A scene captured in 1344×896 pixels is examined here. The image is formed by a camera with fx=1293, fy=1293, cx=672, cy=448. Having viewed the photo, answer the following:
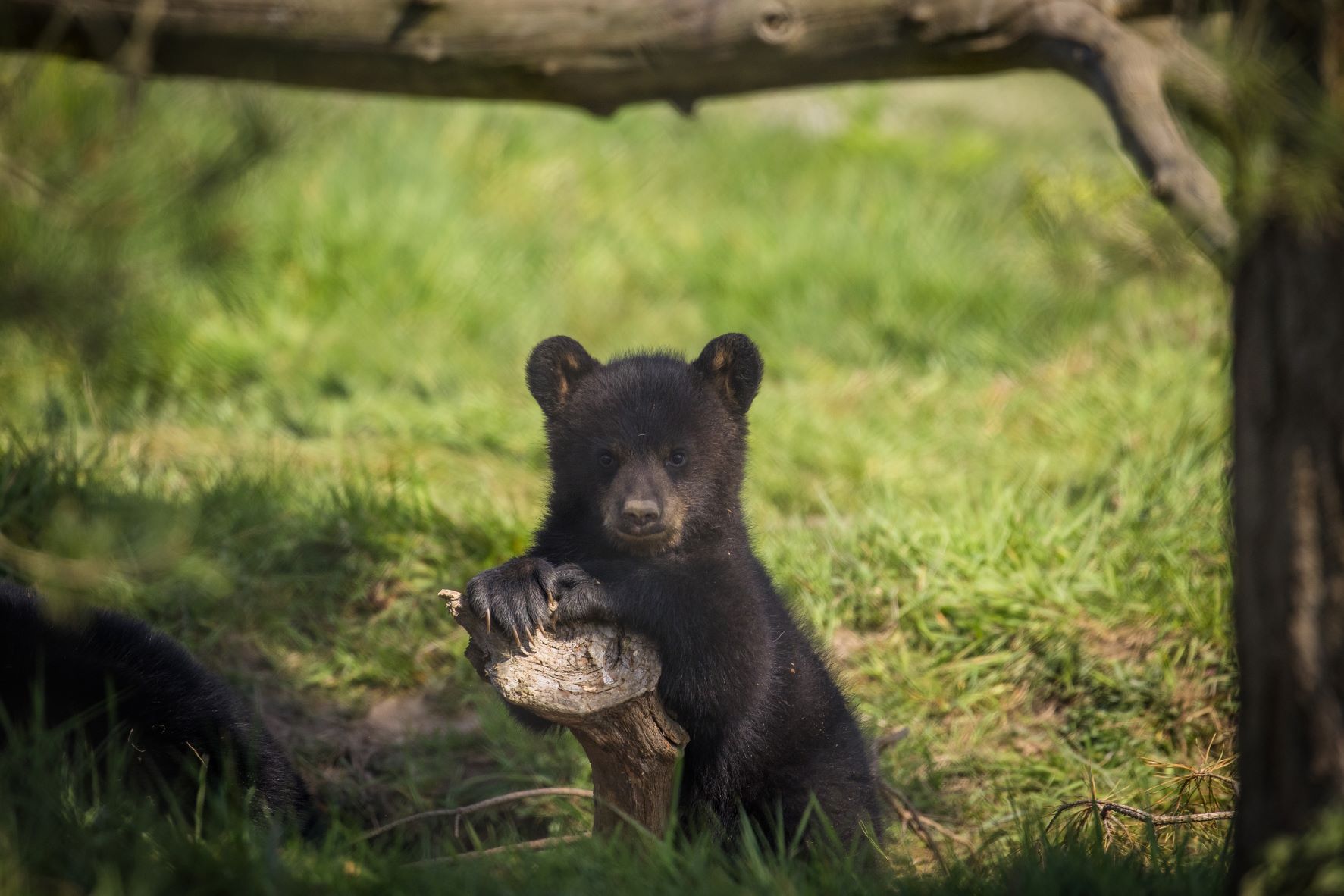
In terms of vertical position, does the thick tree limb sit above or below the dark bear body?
above

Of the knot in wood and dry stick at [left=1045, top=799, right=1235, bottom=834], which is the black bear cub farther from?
the knot in wood

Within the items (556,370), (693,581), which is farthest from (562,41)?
(693,581)

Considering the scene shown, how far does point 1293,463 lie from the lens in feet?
8.31

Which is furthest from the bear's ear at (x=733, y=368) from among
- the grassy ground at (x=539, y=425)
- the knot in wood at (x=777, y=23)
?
the knot in wood at (x=777, y=23)

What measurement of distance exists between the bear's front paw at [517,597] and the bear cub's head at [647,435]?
43 centimetres

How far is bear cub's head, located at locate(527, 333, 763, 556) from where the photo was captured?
3.88 metres

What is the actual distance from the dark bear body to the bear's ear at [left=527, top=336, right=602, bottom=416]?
1.37 meters

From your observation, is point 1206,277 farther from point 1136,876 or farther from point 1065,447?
point 1065,447

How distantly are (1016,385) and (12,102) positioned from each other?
19.8 feet

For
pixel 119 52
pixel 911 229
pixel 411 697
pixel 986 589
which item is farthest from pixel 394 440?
pixel 911 229

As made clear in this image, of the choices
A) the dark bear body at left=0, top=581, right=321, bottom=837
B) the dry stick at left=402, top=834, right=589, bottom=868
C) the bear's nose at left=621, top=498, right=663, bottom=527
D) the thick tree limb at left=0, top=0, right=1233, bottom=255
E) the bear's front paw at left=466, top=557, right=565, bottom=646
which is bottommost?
the dry stick at left=402, top=834, right=589, bottom=868

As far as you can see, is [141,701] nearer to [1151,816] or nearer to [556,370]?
[556,370]

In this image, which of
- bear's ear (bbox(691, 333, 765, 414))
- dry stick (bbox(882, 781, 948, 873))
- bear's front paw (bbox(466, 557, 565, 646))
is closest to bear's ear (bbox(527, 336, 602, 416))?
bear's ear (bbox(691, 333, 765, 414))

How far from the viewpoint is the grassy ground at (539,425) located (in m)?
3.08
